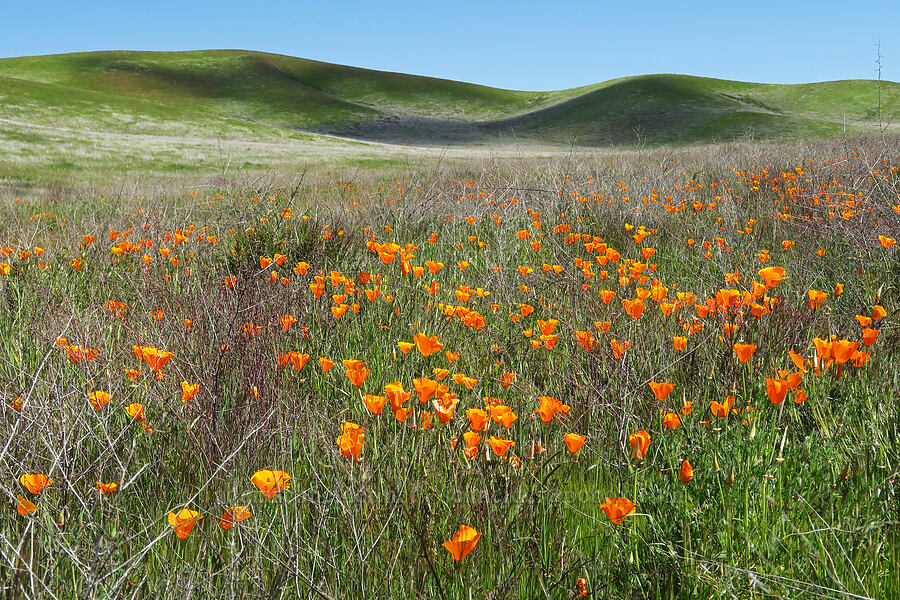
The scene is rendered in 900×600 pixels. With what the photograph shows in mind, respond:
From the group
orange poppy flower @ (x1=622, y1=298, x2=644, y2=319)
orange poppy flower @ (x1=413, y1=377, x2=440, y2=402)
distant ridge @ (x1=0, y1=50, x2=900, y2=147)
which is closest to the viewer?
orange poppy flower @ (x1=413, y1=377, x2=440, y2=402)

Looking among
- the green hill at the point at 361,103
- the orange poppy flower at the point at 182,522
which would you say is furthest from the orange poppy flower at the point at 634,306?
the green hill at the point at 361,103

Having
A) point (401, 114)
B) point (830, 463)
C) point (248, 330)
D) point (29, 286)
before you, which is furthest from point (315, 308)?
point (401, 114)

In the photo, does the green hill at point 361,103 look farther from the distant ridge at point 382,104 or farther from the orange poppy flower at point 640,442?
the orange poppy flower at point 640,442

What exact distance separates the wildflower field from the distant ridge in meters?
31.5

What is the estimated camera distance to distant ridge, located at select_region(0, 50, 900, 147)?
124 ft

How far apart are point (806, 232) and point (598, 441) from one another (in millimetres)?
3372

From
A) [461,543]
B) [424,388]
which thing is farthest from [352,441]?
[461,543]

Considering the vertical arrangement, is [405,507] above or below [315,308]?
below

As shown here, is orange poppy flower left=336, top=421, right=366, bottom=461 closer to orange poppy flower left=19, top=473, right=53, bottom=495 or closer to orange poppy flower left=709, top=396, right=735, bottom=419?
orange poppy flower left=19, top=473, right=53, bottom=495

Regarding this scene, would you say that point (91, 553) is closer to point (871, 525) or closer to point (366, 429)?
point (366, 429)

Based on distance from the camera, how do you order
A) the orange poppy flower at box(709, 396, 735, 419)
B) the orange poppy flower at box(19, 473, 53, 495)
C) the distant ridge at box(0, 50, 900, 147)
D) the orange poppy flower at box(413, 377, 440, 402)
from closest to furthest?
the orange poppy flower at box(19, 473, 53, 495)
the orange poppy flower at box(413, 377, 440, 402)
the orange poppy flower at box(709, 396, 735, 419)
the distant ridge at box(0, 50, 900, 147)

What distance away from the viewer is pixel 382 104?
75.3 meters

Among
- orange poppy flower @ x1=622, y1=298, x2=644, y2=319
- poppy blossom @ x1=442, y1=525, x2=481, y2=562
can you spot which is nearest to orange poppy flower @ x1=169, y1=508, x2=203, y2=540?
poppy blossom @ x1=442, y1=525, x2=481, y2=562

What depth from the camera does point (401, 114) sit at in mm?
67375
